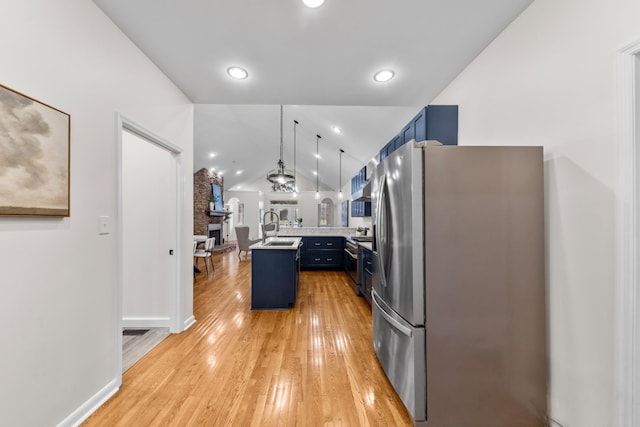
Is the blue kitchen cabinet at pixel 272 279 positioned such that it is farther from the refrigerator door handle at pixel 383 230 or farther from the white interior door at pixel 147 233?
the refrigerator door handle at pixel 383 230

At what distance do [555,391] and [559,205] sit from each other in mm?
1052

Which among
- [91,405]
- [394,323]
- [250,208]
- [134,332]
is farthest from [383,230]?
[250,208]

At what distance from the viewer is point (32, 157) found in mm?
1240

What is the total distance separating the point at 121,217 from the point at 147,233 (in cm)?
111

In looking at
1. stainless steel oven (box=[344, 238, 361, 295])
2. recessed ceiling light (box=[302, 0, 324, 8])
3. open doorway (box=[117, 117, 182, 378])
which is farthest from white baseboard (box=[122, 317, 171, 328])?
recessed ceiling light (box=[302, 0, 324, 8])

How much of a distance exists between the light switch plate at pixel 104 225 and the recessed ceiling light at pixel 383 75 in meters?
2.43

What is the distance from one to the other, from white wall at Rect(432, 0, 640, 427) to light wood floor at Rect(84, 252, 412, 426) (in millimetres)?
961

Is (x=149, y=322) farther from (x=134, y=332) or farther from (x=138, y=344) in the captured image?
(x=138, y=344)

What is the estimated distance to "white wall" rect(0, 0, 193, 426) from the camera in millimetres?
1198

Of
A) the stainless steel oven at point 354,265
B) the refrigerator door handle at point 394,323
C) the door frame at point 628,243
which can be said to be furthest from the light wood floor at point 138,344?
the door frame at point 628,243

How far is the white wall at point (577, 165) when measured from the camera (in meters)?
1.18

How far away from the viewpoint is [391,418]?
158 centimetres

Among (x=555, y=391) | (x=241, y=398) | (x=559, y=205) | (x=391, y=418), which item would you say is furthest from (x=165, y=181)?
(x=555, y=391)

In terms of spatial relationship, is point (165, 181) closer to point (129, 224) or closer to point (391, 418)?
point (129, 224)
